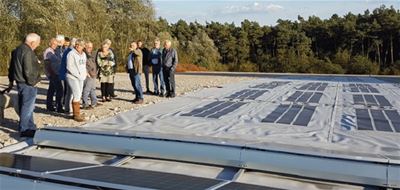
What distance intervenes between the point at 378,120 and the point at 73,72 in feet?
17.9

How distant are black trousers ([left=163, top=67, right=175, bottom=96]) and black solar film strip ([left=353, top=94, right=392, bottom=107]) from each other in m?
4.57

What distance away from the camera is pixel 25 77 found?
7.25 metres

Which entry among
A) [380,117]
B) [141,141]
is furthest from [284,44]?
[141,141]

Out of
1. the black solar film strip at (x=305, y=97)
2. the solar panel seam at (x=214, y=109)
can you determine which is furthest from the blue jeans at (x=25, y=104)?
the black solar film strip at (x=305, y=97)

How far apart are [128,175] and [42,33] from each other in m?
20.8

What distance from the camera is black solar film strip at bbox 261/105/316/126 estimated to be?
8.50 metres

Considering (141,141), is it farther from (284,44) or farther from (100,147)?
(284,44)

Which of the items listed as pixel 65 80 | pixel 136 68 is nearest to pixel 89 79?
pixel 65 80

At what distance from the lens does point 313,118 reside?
28.9ft

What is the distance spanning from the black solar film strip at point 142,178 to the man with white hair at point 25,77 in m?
3.01

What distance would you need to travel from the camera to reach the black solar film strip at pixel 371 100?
36.5 feet

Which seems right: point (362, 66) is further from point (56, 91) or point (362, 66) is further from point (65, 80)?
point (65, 80)

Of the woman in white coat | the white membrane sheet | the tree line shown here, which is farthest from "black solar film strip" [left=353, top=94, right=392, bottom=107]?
the tree line

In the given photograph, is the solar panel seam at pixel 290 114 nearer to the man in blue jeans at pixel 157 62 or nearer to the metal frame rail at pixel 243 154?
the metal frame rail at pixel 243 154
